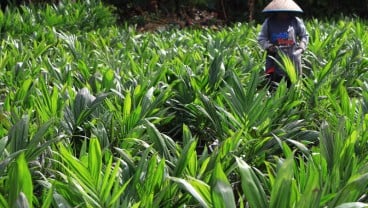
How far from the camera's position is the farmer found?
439 cm

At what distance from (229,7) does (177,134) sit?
9.65 metres

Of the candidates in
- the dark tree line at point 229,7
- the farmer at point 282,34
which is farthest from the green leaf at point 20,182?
the dark tree line at point 229,7

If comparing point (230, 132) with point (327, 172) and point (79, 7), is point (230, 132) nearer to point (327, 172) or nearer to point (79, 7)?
point (327, 172)

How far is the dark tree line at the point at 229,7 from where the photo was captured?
464 inches

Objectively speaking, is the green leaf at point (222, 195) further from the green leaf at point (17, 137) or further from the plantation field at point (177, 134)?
the green leaf at point (17, 137)

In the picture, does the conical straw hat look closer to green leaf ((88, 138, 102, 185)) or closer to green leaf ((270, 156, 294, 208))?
green leaf ((88, 138, 102, 185))

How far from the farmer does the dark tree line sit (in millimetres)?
7003

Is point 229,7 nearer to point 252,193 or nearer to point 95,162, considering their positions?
point 95,162

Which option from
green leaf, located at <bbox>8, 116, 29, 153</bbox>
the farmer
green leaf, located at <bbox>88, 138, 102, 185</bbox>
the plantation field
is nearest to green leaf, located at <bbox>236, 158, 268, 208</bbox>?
the plantation field

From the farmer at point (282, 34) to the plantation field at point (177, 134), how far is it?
19 cm

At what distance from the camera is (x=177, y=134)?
9.73ft

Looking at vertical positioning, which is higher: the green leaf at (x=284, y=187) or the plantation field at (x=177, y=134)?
the green leaf at (x=284, y=187)

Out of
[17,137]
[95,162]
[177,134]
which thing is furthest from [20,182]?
[177,134]

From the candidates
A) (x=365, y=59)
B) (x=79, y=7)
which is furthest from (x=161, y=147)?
(x=79, y=7)
